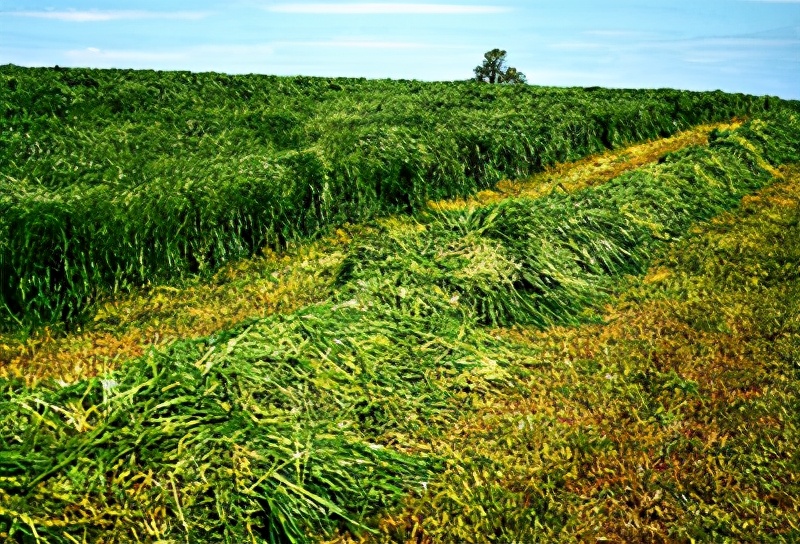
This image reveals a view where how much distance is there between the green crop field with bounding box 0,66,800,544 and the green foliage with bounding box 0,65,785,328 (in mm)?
42

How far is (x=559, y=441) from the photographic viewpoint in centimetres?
388

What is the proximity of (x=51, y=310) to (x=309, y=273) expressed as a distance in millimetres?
2238

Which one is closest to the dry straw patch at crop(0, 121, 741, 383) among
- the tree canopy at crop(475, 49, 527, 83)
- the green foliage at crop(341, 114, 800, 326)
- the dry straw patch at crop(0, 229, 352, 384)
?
the dry straw patch at crop(0, 229, 352, 384)

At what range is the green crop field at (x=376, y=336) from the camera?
320 cm

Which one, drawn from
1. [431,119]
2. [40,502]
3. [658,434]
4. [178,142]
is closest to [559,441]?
[658,434]

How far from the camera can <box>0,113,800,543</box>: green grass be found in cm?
300

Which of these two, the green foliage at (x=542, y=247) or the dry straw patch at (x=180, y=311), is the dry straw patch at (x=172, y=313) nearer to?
the dry straw patch at (x=180, y=311)

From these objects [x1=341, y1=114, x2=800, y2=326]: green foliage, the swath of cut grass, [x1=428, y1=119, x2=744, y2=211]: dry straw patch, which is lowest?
the swath of cut grass

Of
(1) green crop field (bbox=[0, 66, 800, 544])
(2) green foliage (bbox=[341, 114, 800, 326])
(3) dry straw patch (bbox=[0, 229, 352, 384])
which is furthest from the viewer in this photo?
(2) green foliage (bbox=[341, 114, 800, 326])

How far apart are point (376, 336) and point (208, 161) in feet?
13.9

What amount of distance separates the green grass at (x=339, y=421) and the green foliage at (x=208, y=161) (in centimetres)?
173

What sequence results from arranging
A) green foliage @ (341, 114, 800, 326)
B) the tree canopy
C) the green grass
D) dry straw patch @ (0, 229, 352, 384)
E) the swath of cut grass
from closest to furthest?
the green grass, the swath of cut grass, dry straw patch @ (0, 229, 352, 384), green foliage @ (341, 114, 800, 326), the tree canopy

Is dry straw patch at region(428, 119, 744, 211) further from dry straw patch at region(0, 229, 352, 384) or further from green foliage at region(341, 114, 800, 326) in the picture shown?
dry straw patch at region(0, 229, 352, 384)

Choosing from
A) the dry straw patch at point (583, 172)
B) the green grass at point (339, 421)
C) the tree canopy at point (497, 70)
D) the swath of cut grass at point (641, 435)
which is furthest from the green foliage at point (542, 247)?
the tree canopy at point (497, 70)
